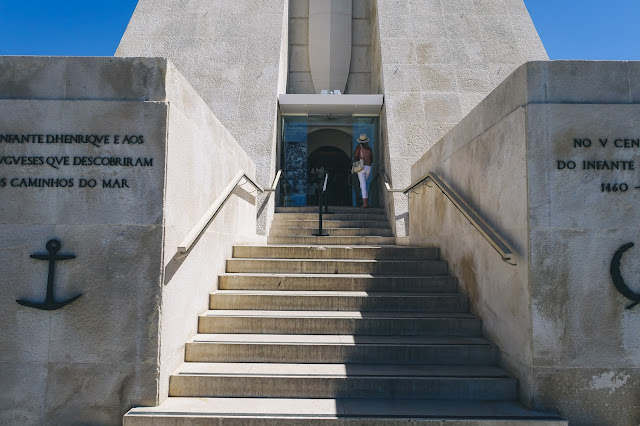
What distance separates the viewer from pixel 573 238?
343cm

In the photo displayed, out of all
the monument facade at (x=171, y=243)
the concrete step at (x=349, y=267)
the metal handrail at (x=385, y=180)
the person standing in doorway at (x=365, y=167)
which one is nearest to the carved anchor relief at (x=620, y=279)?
the monument facade at (x=171, y=243)

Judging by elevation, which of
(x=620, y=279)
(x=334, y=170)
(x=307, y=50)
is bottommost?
(x=620, y=279)

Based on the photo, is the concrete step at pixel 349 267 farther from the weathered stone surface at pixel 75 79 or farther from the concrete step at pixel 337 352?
the weathered stone surface at pixel 75 79

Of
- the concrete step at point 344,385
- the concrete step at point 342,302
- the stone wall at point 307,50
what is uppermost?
the stone wall at point 307,50

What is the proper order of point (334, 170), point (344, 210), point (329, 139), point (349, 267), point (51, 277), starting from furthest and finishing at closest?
1. point (334, 170)
2. point (329, 139)
3. point (344, 210)
4. point (349, 267)
5. point (51, 277)

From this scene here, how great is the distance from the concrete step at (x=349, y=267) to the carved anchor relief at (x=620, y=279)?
2.30 m

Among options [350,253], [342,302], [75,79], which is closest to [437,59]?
[350,253]

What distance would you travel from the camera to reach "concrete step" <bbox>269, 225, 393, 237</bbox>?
→ 818 cm

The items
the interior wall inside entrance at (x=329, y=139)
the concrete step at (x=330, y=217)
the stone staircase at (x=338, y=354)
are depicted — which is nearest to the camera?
the stone staircase at (x=338, y=354)

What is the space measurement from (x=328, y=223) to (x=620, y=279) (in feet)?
18.2

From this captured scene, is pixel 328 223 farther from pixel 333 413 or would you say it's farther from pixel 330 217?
pixel 333 413

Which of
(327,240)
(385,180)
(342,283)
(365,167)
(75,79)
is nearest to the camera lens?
(75,79)

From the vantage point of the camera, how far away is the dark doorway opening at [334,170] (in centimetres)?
1555

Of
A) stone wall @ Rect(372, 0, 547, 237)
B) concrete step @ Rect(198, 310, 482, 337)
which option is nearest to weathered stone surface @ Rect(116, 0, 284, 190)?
stone wall @ Rect(372, 0, 547, 237)
